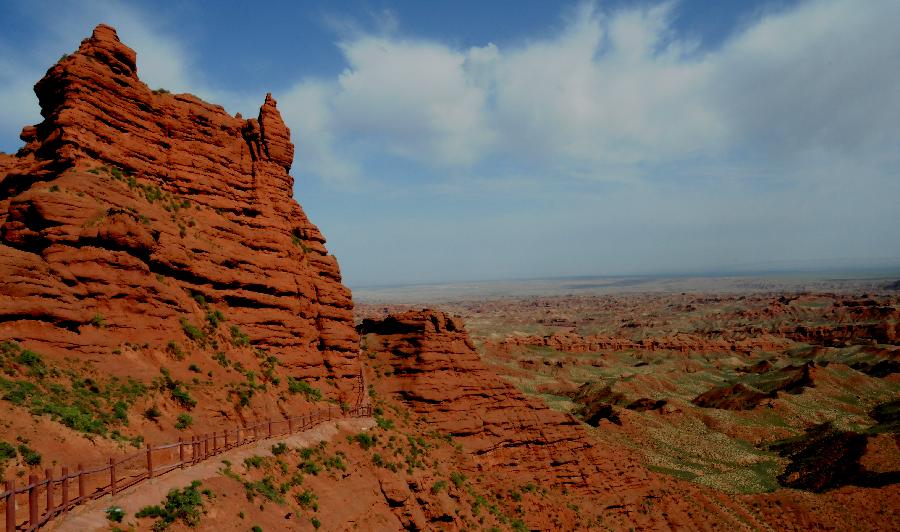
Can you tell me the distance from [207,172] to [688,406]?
73769 millimetres

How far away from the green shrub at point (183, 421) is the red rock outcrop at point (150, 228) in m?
4.06

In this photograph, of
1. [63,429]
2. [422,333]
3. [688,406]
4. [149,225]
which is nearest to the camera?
[63,429]

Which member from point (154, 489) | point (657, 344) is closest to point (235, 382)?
point (154, 489)

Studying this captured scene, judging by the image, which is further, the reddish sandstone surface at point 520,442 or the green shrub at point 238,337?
the reddish sandstone surface at point 520,442

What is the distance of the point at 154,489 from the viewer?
17438mm

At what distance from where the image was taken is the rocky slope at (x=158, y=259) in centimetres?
2288

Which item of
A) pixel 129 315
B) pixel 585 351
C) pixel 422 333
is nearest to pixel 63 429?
pixel 129 315

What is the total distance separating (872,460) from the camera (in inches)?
2197

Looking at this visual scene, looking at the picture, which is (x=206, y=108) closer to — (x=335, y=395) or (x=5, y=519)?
(x=335, y=395)

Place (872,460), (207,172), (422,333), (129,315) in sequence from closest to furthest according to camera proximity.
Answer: (129,315)
(207,172)
(422,333)
(872,460)

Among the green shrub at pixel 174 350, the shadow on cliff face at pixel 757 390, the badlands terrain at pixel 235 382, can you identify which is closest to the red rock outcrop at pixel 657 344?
the shadow on cliff face at pixel 757 390

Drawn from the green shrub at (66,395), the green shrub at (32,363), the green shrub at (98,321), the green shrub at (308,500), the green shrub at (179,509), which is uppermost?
the green shrub at (98,321)

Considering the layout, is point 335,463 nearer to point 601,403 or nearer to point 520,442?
point 520,442

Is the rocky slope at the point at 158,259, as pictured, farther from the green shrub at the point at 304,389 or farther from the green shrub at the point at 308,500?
the green shrub at the point at 308,500
